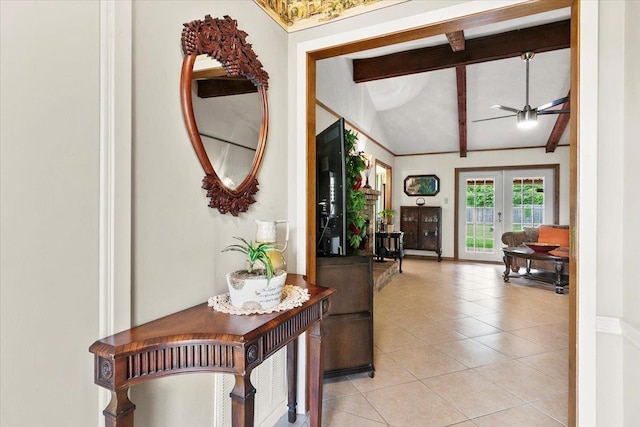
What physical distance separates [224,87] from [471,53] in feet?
14.5

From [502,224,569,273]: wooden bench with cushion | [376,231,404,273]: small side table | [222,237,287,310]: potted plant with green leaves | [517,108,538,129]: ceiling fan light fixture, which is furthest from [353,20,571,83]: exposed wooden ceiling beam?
[222,237,287,310]: potted plant with green leaves

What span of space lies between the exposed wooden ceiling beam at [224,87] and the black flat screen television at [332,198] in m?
0.80

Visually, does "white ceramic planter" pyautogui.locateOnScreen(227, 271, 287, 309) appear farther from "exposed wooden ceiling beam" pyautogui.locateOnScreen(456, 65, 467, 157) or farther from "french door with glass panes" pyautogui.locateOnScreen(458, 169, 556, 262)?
"french door with glass panes" pyautogui.locateOnScreen(458, 169, 556, 262)

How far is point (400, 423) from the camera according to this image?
6.11 ft

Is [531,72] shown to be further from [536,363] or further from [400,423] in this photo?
[400,423]

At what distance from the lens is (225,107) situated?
1.44 m

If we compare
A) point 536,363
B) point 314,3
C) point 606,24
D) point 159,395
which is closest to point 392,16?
point 314,3

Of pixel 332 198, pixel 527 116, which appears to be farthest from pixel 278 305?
pixel 527 116

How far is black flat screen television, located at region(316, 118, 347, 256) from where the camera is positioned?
2.22m

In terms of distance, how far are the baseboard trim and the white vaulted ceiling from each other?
318cm

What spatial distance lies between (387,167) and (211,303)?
6819 millimetres

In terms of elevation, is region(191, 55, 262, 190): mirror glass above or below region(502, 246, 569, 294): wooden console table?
above

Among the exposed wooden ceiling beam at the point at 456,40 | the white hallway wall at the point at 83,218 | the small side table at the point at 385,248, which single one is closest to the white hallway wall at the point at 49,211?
the white hallway wall at the point at 83,218

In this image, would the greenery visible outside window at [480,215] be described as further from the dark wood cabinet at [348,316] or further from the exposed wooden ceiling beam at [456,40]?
the dark wood cabinet at [348,316]
